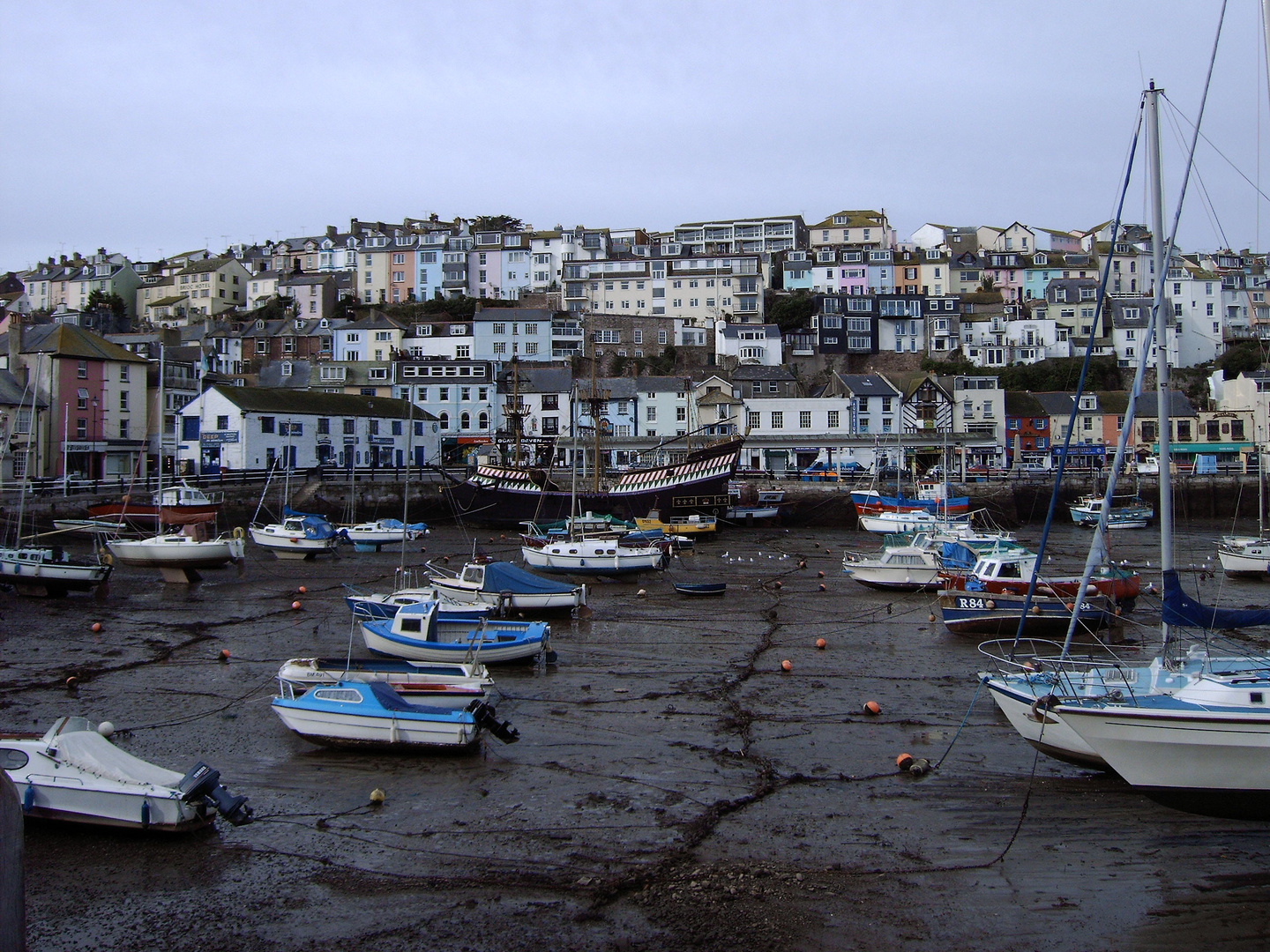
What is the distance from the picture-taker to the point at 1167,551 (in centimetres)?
1476

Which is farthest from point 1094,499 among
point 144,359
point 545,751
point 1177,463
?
point 144,359

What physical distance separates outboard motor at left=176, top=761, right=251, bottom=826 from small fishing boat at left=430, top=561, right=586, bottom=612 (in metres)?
13.2

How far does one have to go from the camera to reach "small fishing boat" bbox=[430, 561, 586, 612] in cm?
2572

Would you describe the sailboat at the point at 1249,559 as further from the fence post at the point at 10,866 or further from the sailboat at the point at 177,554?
the fence post at the point at 10,866

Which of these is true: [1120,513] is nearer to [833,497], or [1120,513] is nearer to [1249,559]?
[833,497]

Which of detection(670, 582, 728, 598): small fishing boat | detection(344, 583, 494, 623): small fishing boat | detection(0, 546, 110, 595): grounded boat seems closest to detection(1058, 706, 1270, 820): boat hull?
detection(344, 583, 494, 623): small fishing boat

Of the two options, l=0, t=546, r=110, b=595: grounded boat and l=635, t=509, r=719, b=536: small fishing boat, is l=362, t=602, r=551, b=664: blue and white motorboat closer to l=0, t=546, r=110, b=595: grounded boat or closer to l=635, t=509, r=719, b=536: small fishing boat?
l=0, t=546, r=110, b=595: grounded boat

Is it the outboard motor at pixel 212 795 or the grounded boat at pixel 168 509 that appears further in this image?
the grounded boat at pixel 168 509

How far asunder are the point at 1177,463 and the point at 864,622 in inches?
2260

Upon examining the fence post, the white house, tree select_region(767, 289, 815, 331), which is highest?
tree select_region(767, 289, 815, 331)

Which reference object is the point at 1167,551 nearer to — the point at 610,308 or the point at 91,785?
the point at 91,785

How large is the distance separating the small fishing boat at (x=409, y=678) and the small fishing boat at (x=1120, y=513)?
47.1 m

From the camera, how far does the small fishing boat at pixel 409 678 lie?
16.4 meters

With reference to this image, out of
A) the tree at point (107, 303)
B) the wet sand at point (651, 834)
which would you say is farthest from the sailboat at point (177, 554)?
the tree at point (107, 303)
